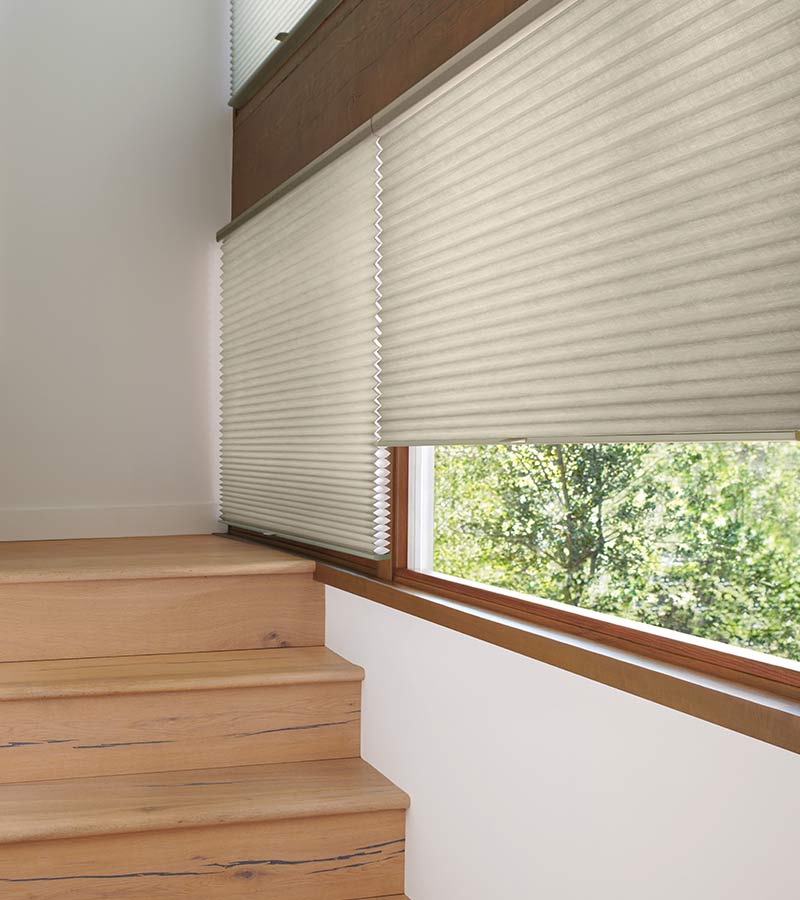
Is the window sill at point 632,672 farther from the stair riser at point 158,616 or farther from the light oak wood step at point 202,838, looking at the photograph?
the stair riser at point 158,616

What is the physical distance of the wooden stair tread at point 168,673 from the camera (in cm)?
218

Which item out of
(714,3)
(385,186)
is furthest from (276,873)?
(714,3)

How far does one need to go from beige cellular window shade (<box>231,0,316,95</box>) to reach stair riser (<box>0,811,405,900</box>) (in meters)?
2.42

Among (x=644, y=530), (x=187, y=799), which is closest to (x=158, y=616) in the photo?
(x=187, y=799)

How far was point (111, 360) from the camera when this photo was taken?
3.68 meters

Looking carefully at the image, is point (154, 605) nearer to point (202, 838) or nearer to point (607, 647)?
point (202, 838)

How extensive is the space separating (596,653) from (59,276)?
112 inches

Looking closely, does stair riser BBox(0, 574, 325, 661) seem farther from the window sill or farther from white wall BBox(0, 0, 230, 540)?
white wall BBox(0, 0, 230, 540)

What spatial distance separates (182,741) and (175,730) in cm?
3

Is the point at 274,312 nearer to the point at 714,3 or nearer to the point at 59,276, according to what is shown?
the point at 59,276

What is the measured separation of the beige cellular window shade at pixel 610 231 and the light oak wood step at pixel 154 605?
752mm

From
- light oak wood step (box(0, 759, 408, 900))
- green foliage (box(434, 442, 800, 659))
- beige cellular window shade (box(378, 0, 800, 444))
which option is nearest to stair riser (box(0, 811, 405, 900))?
light oak wood step (box(0, 759, 408, 900))

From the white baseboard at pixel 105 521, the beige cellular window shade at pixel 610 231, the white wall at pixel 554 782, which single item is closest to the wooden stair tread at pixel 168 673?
the white wall at pixel 554 782

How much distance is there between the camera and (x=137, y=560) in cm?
272
